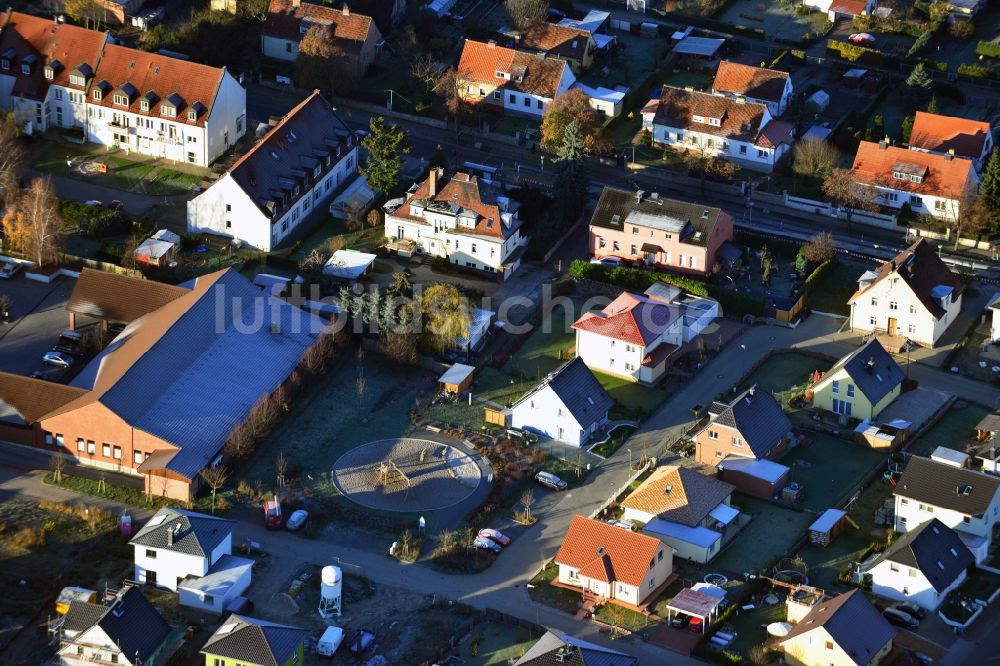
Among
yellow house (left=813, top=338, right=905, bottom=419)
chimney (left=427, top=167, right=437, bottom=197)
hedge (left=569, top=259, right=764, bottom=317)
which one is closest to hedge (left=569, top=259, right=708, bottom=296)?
hedge (left=569, top=259, right=764, bottom=317)

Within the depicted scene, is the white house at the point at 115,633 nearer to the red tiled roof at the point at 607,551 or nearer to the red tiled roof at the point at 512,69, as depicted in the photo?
the red tiled roof at the point at 607,551

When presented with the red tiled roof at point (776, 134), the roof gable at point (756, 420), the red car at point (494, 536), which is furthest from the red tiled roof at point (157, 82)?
the roof gable at point (756, 420)

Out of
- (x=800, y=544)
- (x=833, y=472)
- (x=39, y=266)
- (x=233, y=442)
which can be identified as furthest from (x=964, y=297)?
(x=39, y=266)

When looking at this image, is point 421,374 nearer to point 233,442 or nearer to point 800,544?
point 233,442

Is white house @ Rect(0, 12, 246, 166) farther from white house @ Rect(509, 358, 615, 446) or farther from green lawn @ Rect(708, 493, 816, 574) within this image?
green lawn @ Rect(708, 493, 816, 574)

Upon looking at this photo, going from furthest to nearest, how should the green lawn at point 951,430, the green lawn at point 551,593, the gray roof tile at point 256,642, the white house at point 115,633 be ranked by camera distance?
the green lawn at point 951,430 → the green lawn at point 551,593 → the white house at point 115,633 → the gray roof tile at point 256,642

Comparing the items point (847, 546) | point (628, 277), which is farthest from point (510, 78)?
point (847, 546)

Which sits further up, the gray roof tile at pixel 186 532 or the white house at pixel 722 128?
the white house at pixel 722 128
